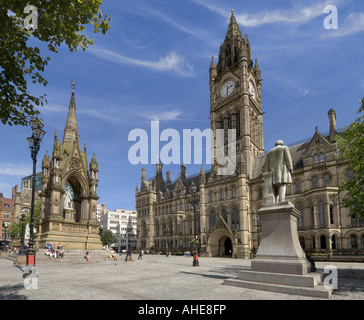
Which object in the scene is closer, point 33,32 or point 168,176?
point 33,32

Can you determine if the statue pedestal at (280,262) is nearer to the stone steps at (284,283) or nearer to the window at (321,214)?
the stone steps at (284,283)

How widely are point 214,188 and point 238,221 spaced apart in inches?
329

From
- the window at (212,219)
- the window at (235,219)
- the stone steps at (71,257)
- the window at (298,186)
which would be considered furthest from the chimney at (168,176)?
the stone steps at (71,257)

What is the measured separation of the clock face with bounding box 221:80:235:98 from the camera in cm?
5966

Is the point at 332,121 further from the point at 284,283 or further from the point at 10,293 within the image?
the point at 10,293

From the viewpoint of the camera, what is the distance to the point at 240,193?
4756 cm

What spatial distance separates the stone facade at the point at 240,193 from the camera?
3809cm

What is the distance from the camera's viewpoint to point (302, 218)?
41281 mm

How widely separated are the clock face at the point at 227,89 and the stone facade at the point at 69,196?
35.8 metres

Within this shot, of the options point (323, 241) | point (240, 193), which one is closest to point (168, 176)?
point (240, 193)

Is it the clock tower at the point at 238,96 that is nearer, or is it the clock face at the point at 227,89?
the clock tower at the point at 238,96

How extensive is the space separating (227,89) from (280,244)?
54.0 m

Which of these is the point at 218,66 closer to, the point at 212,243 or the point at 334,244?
the point at 212,243
